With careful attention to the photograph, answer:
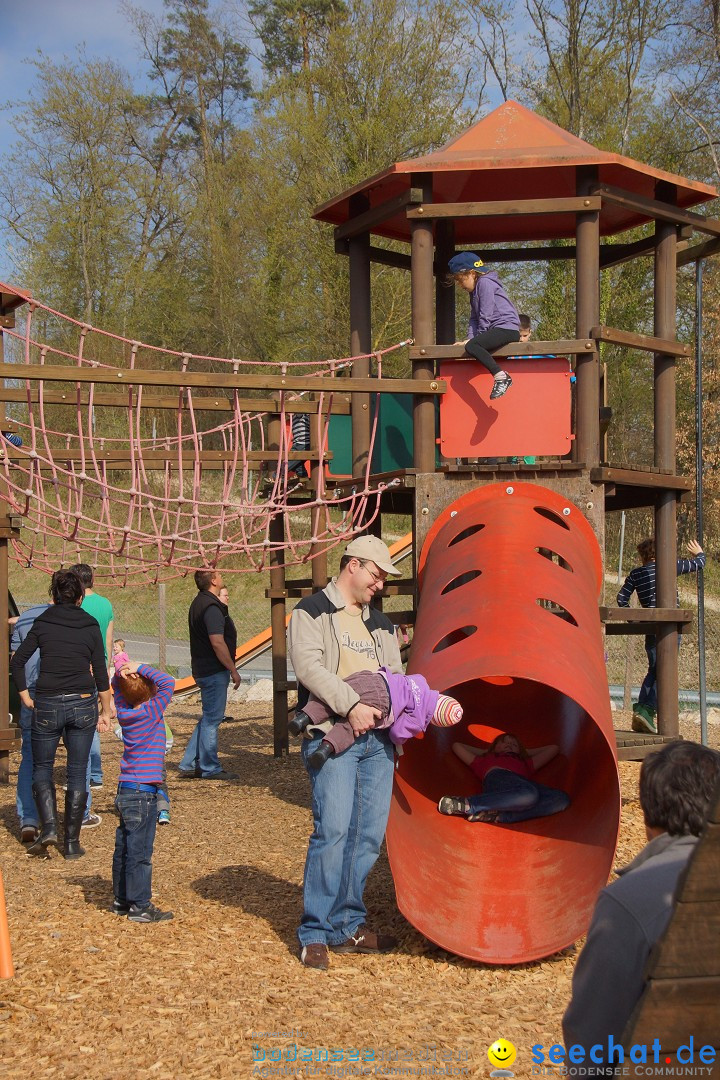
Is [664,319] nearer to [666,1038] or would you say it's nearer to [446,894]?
[446,894]

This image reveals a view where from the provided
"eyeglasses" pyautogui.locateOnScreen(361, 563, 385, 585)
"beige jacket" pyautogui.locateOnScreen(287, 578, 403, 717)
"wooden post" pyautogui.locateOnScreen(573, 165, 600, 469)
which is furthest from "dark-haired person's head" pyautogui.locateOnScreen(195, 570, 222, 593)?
"eyeglasses" pyautogui.locateOnScreen(361, 563, 385, 585)

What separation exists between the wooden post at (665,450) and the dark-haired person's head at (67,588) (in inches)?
147

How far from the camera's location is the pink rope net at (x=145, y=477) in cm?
645

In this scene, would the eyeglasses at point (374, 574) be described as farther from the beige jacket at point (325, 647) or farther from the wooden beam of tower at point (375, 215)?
the wooden beam of tower at point (375, 215)

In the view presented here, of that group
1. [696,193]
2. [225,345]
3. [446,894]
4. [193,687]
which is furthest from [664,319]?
[225,345]

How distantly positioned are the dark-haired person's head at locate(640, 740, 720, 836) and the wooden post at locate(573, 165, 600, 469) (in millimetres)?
4539

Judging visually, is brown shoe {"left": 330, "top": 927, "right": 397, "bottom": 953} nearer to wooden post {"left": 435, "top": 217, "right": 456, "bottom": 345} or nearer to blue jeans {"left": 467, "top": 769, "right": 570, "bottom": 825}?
blue jeans {"left": 467, "top": 769, "right": 570, "bottom": 825}

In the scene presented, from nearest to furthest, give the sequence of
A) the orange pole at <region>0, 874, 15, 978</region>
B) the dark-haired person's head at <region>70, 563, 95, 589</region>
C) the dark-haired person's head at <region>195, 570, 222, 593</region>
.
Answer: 1. the orange pole at <region>0, 874, 15, 978</region>
2. the dark-haired person's head at <region>70, 563, 95, 589</region>
3. the dark-haired person's head at <region>195, 570, 222, 593</region>

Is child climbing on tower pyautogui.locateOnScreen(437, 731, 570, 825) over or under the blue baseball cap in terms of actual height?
under

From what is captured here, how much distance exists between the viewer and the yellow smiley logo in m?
3.57

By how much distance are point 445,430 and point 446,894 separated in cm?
291

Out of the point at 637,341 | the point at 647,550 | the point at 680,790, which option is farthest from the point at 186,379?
the point at 647,550

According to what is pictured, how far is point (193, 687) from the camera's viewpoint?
14.4 m

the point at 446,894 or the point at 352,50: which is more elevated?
the point at 352,50
